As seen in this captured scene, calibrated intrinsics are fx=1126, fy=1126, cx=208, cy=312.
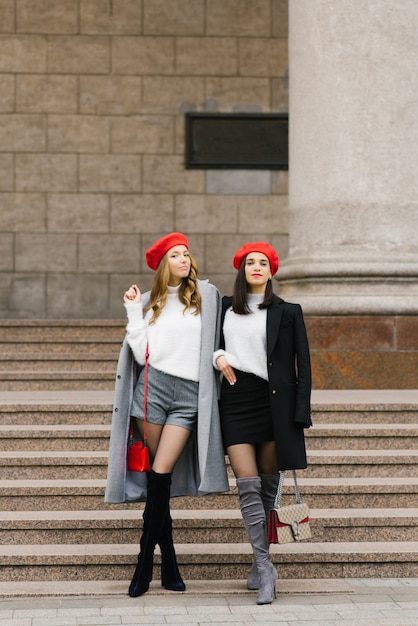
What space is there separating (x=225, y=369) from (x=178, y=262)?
26.1 inches

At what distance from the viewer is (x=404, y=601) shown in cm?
620

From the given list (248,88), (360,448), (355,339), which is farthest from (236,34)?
(360,448)

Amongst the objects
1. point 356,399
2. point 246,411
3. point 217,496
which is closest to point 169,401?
point 246,411

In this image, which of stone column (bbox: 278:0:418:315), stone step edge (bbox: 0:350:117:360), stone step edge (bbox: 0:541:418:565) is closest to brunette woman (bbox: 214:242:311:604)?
stone step edge (bbox: 0:541:418:565)

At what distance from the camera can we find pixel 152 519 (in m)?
6.11

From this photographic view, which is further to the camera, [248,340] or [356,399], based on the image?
[356,399]

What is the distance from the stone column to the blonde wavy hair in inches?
178

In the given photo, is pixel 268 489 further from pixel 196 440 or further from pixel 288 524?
pixel 196 440

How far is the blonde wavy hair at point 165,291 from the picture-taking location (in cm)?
630

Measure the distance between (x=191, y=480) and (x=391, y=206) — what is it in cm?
517

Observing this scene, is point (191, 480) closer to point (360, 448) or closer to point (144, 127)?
point (360, 448)

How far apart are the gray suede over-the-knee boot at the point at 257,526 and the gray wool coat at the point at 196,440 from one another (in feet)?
0.60

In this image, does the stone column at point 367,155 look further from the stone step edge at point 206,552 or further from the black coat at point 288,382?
the black coat at point 288,382

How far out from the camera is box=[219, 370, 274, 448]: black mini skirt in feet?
20.2
